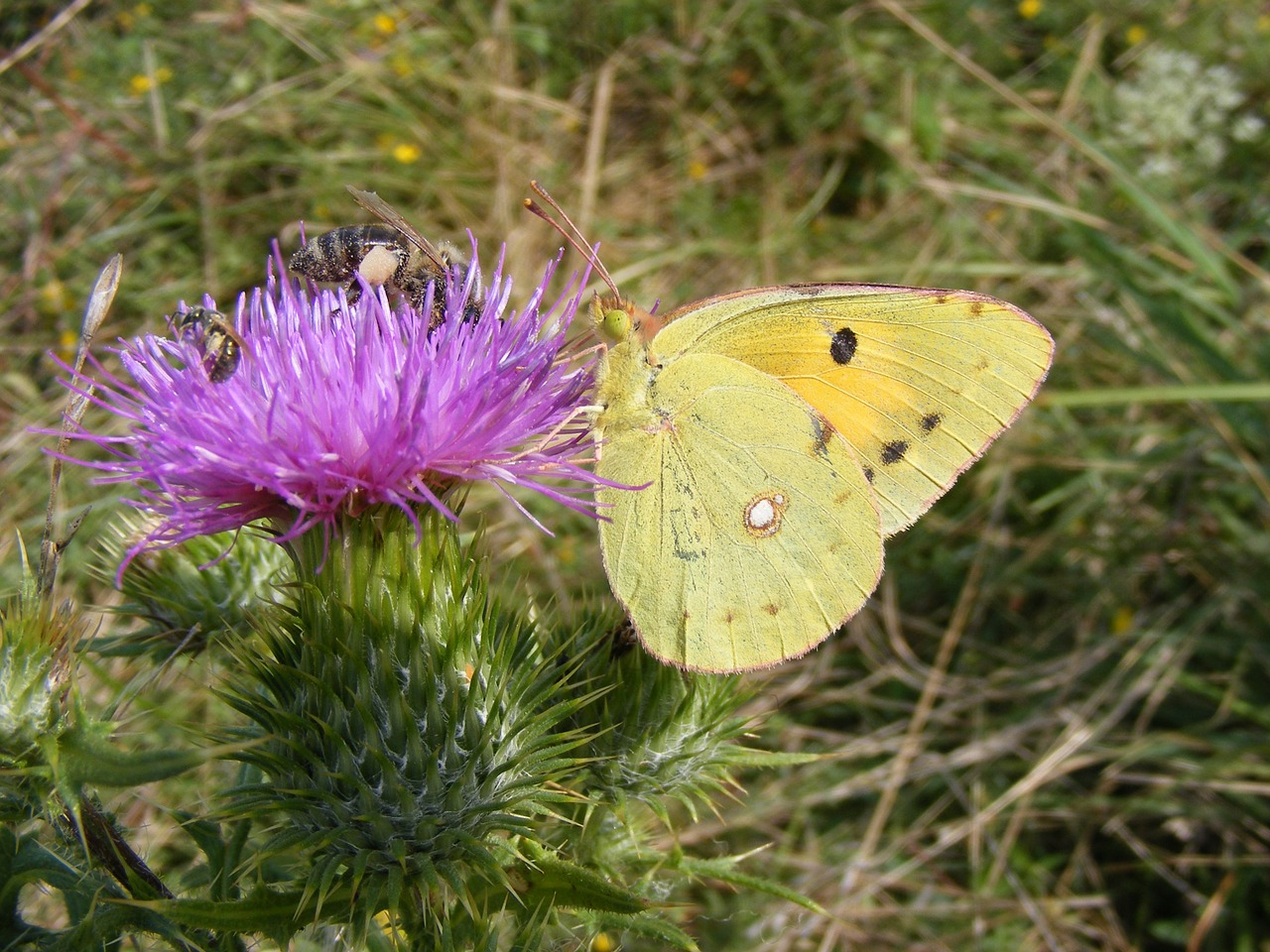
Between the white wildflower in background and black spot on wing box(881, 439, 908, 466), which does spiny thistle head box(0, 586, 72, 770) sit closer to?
black spot on wing box(881, 439, 908, 466)

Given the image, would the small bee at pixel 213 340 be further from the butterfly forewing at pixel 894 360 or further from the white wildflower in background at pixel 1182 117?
the white wildflower in background at pixel 1182 117

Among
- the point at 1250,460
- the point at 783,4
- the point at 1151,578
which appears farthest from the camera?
the point at 783,4

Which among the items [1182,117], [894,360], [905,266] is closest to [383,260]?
[894,360]

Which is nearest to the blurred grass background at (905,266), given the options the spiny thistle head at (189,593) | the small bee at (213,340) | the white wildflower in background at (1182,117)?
the white wildflower in background at (1182,117)

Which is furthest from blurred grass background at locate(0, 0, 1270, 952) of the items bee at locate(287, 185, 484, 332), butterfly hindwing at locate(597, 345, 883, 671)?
bee at locate(287, 185, 484, 332)

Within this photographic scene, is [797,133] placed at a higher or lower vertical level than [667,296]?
higher

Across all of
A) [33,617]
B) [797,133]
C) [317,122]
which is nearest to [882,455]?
[33,617]

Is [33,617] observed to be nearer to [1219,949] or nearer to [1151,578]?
[1219,949]
